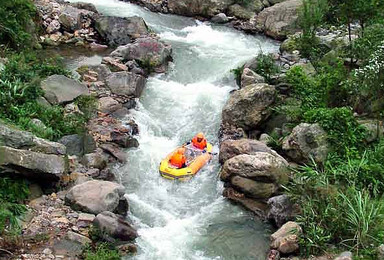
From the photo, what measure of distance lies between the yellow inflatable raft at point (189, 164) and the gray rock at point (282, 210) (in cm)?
216

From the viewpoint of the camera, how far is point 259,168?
9.91 m

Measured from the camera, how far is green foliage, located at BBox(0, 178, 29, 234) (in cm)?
765

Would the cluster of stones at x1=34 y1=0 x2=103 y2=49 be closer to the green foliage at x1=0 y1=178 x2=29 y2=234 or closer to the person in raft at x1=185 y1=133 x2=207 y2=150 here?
the person in raft at x1=185 y1=133 x2=207 y2=150

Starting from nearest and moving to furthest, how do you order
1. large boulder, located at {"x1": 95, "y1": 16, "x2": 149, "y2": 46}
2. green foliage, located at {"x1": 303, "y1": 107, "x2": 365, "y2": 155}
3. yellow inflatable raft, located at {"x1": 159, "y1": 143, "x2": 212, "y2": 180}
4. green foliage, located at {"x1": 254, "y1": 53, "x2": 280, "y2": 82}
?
green foliage, located at {"x1": 303, "y1": 107, "x2": 365, "y2": 155} → yellow inflatable raft, located at {"x1": 159, "y1": 143, "x2": 212, "y2": 180} → green foliage, located at {"x1": 254, "y1": 53, "x2": 280, "y2": 82} → large boulder, located at {"x1": 95, "y1": 16, "x2": 149, "y2": 46}

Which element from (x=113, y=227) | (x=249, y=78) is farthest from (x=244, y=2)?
(x=113, y=227)

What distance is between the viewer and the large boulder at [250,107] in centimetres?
1216

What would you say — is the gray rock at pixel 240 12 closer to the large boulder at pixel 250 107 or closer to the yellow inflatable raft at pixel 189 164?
the large boulder at pixel 250 107

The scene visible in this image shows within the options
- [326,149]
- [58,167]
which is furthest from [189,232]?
[326,149]

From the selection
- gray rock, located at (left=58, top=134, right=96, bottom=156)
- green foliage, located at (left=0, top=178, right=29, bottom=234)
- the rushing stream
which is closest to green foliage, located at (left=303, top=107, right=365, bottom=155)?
the rushing stream

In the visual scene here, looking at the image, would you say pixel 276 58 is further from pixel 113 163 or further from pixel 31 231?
pixel 31 231

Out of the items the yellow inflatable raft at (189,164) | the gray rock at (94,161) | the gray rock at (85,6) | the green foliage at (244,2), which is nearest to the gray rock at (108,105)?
the gray rock at (94,161)

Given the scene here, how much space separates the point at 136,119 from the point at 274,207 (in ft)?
16.0

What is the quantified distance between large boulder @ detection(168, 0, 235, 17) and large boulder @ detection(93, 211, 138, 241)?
13585 mm

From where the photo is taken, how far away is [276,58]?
15.3 meters
